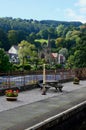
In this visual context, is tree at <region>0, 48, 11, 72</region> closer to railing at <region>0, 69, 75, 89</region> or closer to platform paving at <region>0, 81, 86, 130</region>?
railing at <region>0, 69, 75, 89</region>

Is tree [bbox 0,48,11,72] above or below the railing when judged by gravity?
below

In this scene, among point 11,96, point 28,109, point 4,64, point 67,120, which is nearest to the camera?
point 67,120

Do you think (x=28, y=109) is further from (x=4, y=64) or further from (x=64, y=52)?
(x=64, y=52)

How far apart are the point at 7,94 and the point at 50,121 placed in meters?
8.11

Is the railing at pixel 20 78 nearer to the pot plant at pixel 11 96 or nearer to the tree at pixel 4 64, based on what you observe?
the pot plant at pixel 11 96

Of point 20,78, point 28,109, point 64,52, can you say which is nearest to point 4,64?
point 20,78

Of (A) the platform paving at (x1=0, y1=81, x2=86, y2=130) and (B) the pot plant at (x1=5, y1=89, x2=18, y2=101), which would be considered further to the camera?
(B) the pot plant at (x1=5, y1=89, x2=18, y2=101)

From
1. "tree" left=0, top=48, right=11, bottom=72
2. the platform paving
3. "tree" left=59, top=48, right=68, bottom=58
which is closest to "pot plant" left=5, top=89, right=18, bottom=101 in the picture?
the platform paving

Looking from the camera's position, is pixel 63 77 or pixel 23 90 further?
pixel 63 77

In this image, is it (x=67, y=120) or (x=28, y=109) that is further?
(x=28, y=109)

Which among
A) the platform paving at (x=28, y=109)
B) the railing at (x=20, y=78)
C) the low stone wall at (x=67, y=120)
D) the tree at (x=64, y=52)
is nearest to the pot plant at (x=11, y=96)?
the platform paving at (x=28, y=109)

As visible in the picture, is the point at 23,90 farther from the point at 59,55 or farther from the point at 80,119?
the point at 59,55

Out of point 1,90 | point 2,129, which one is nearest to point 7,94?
point 1,90

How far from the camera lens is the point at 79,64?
7681 centimetres
